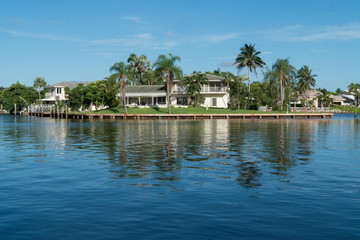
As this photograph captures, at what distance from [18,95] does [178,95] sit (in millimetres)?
59749

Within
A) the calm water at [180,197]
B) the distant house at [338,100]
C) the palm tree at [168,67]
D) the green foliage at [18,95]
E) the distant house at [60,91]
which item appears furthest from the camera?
the distant house at [338,100]

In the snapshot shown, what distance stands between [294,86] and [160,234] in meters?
110

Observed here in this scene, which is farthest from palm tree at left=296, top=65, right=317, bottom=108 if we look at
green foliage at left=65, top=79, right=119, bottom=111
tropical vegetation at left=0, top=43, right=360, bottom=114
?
green foliage at left=65, top=79, right=119, bottom=111

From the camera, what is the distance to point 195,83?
3246 inches

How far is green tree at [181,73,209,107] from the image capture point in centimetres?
8136

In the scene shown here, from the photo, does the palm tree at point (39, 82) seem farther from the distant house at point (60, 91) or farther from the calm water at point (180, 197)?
the calm water at point (180, 197)

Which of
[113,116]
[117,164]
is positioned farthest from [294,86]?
[117,164]

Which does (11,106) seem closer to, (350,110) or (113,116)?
(113,116)

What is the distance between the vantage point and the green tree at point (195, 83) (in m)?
81.4

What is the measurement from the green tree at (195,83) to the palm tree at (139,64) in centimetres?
2913

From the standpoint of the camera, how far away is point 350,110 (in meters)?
143

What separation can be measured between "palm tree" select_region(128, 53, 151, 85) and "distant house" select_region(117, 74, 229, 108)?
1903cm

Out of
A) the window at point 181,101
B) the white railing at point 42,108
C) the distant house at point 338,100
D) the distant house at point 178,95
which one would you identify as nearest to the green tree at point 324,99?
the distant house at point 338,100

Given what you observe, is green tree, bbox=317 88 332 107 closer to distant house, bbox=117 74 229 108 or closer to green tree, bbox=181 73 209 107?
distant house, bbox=117 74 229 108
